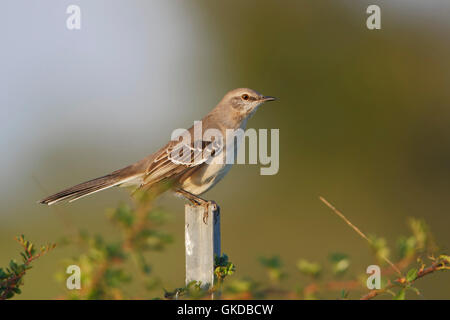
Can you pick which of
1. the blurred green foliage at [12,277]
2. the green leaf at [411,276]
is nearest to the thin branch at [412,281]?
the green leaf at [411,276]

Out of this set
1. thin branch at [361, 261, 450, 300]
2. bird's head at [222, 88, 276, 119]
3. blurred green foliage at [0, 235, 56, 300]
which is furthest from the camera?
bird's head at [222, 88, 276, 119]

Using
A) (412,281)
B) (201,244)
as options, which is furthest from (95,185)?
(412,281)

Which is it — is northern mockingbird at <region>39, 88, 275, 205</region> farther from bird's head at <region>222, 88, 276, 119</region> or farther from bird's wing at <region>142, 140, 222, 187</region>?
bird's head at <region>222, 88, 276, 119</region>

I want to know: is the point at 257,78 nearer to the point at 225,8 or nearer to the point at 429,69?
the point at 225,8

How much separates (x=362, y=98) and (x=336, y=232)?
3996 mm

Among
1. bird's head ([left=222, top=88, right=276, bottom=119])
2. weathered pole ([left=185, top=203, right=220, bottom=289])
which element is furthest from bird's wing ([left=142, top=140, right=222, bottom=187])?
weathered pole ([left=185, top=203, right=220, bottom=289])

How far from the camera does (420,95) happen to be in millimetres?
13773

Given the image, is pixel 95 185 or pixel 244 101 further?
pixel 244 101

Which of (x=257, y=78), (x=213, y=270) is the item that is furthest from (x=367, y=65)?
(x=213, y=270)

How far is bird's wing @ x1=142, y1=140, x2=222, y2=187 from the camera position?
5328 millimetres

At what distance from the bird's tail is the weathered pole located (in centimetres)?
189

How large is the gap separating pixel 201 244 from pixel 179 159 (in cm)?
198

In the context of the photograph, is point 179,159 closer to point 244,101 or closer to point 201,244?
point 244,101

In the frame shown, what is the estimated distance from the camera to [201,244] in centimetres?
356
